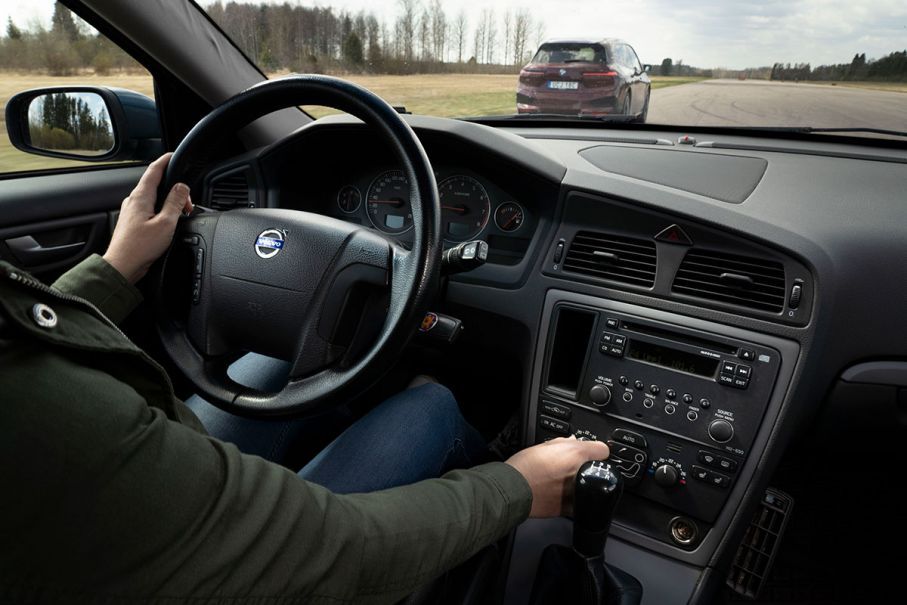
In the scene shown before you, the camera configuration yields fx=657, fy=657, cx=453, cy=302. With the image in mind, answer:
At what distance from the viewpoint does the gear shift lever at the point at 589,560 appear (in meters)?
1.28

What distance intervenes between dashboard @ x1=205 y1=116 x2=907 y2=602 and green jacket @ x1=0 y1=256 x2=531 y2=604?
100 cm

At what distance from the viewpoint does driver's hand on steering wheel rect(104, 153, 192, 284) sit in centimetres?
137

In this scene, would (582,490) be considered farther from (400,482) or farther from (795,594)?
(795,594)

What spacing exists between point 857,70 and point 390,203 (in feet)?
4.62

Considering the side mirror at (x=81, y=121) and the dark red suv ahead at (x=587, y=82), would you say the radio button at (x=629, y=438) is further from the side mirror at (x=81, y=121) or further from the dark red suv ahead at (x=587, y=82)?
the side mirror at (x=81, y=121)

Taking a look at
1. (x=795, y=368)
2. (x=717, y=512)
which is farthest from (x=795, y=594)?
(x=795, y=368)

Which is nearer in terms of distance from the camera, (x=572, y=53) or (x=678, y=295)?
(x=678, y=295)

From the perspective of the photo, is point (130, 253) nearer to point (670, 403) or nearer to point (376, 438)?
point (376, 438)

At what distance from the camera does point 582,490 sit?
1.27 m

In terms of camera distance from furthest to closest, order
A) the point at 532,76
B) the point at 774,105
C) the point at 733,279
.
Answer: the point at 532,76
the point at 774,105
the point at 733,279

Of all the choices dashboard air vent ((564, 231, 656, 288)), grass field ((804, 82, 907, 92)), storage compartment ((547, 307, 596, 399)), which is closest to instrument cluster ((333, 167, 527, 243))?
dashboard air vent ((564, 231, 656, 288))

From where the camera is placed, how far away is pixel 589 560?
145cm

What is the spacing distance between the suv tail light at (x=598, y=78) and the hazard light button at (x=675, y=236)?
1043mm

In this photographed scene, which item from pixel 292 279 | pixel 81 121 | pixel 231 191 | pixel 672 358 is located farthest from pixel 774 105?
pixel 81 121
